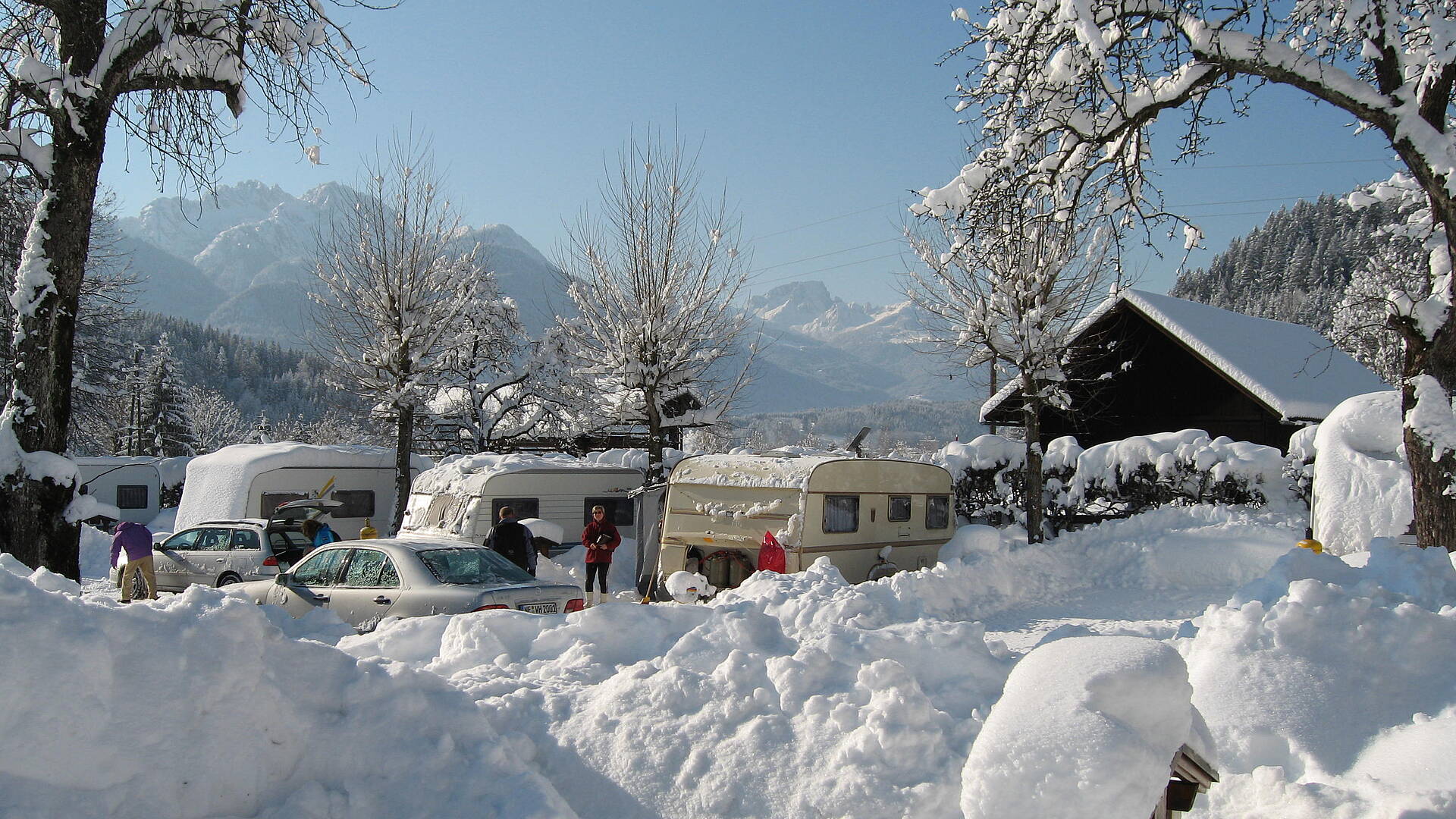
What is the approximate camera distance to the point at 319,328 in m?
23.5

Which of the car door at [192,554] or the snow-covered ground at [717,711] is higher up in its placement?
the snow-covered ground at [717,711]

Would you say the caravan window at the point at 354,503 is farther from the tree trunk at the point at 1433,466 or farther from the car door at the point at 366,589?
the tree trunk at the point at 1433,466

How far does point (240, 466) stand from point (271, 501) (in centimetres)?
97

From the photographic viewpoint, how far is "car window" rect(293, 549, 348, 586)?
976 cm

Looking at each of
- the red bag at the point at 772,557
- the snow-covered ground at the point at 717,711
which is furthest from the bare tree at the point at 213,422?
the snow-covered ground at the point at 717,711

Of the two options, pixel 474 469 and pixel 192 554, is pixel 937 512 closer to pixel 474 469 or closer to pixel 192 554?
pixel 474 469

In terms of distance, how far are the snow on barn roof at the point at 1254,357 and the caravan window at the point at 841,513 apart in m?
7.10

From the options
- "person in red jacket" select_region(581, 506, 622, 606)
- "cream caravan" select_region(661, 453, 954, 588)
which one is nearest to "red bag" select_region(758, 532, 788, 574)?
"cream caravan" select_region(661, 453, 954, 588)

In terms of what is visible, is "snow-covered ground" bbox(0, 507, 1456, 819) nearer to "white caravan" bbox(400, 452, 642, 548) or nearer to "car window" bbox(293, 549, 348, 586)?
"car window" bbox(293, 549, 348, 586)

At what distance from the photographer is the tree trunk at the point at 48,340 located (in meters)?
7.43

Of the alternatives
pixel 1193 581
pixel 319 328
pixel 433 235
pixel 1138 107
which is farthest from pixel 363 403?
pixel 1138 107

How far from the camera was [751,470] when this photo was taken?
42.7 feet

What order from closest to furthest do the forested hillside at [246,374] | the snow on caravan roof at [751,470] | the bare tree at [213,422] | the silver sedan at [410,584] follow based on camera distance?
1. the silver sedan at [410,584]
2. the snow on caravan roof at [751,470]
3. the bare tree at [213,422]
4. the forested hillside at [246,374]

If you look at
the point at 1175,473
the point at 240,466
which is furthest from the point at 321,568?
the point at 1175,473
